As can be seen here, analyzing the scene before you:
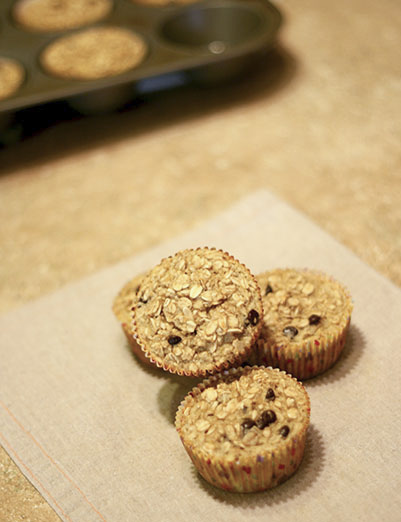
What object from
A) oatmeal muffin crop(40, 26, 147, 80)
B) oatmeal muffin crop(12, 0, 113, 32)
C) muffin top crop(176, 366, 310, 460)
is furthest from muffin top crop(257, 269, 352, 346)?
oatmeal muffin crop(12, 0, 113, 32)

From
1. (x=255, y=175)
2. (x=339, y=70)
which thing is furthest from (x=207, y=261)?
(x=339, y=70)

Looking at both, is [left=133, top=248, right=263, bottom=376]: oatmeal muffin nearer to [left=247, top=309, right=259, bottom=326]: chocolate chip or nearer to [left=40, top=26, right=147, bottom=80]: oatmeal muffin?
[left=247, top=309, right=259, bottom=326]: chocolate chip

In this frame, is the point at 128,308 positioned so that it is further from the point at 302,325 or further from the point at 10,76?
the point at 10,76

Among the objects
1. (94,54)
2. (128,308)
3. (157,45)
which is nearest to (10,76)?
(94,54)

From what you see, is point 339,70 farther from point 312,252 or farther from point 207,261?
point 207,261

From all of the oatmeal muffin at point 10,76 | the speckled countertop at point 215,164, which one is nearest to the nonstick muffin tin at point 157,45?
the oatmeal muffin at point 10,76

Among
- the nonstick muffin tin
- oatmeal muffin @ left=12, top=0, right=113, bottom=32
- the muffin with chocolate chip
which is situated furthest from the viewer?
oatmeal muffin @ left=12, top=0, right=113, bottom=32

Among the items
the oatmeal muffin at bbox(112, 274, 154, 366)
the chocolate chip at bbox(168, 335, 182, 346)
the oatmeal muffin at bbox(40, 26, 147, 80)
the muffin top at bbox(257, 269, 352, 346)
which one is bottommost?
the oatmeal muffin at bbox(112, 274, 154, 366)

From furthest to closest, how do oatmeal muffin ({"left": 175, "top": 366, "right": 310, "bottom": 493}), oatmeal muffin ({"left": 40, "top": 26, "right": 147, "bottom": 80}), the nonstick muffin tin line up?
1. oatmeal muffin ({"left": 40, "top": 26, "right": 147, "bottom": 80})
2. the nonstick muffin tin
3. oatmeal muffin ({"left": 175, "top": 366, "right": 310, "bottom": 493})

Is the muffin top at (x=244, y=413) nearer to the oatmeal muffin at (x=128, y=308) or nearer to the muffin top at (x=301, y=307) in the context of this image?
the muffin top at (x=301, y=307)
